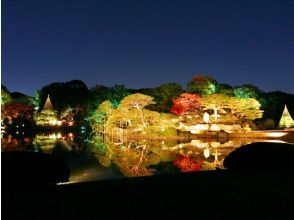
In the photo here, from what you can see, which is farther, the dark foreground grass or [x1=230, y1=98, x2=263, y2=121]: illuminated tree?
[x1=230, y1=98, x2=263, y2=121]: illuminated tree

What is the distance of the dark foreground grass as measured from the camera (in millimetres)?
4336

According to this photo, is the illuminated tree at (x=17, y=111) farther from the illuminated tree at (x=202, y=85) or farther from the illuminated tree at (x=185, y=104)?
the illuminated tree at (x=202, y=85)

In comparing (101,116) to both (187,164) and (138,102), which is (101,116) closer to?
(138,102)

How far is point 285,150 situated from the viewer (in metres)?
8.13

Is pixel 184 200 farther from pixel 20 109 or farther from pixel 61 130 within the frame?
pixel 61 130

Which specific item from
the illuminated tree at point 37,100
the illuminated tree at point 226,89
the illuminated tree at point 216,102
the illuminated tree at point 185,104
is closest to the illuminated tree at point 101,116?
the illuminated tree at point 185,104

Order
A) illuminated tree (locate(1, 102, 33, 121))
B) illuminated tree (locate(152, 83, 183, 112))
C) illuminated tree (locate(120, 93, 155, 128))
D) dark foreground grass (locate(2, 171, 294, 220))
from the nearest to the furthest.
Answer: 1. dark foreground grass (locate(2, 171, 294, 220))
2. illuminated tree (locate(120, 93, 155, 128))
3. illuminated tree (locate(152, 83, 183, 112))
4. illuminated tree (locate(1, 102, 33, 121))

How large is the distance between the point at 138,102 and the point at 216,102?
6576 millimetres

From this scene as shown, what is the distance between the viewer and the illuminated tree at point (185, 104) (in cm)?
3272

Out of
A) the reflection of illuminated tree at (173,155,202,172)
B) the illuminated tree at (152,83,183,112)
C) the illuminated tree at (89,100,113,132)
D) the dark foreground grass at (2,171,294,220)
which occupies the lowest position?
the reflection of illuminated tree at (173,155,202,172)

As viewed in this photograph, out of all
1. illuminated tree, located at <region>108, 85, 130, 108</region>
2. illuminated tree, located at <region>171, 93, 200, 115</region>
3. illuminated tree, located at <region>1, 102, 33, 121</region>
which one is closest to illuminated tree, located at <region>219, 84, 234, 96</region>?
illuminated tree, located at <region>171, 93, 200, 115</region>

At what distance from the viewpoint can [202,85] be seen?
37.2 meters

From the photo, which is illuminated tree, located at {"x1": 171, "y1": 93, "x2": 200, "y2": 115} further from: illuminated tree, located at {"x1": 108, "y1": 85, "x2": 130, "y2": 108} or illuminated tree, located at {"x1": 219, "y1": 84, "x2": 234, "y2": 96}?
illuminated tree, located at {"x1": 108, "y1": 85, "x2": 130, "y2": 108}

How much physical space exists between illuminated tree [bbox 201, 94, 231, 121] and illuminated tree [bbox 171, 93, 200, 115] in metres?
1.22
